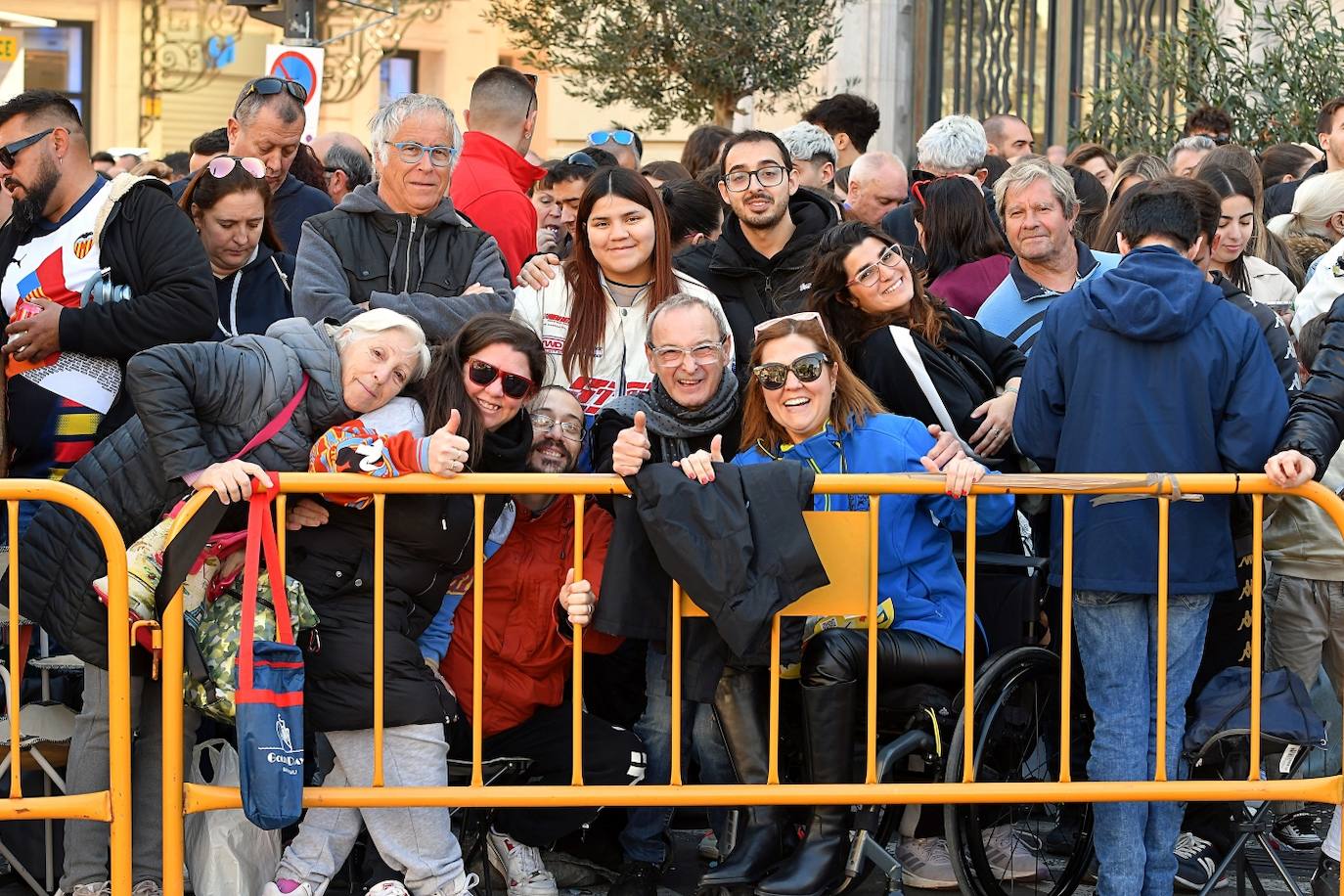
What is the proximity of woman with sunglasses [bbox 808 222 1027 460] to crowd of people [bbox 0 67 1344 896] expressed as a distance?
1 centimetres

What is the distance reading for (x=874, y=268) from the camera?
555 cm

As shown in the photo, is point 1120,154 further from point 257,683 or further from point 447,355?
point 257,683

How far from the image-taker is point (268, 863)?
5000mm

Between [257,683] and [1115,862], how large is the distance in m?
2.35

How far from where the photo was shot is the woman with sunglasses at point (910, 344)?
545cm

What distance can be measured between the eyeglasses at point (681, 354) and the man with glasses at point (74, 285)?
1.38 m

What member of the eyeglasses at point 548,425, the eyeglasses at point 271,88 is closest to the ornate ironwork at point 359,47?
the eyeglasses at point 271,88

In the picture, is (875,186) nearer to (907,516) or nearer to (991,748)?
(907,516)

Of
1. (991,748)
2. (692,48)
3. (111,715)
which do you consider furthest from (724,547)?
(692,48)

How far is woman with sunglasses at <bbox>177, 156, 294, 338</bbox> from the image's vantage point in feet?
19.0

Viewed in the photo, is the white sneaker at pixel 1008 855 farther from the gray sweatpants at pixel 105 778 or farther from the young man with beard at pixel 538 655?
the gray sweatpants at pixel 105 778

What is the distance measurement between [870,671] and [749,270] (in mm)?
1837

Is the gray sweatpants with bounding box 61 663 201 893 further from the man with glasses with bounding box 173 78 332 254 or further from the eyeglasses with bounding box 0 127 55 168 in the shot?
the man with glasses with bounding box 173 78 332 254

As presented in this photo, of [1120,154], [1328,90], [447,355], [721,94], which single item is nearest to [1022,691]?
[447,355]
